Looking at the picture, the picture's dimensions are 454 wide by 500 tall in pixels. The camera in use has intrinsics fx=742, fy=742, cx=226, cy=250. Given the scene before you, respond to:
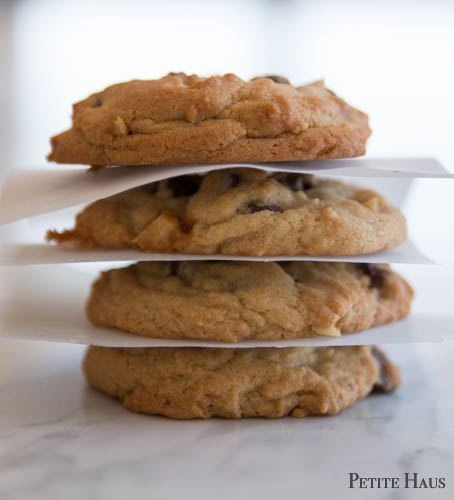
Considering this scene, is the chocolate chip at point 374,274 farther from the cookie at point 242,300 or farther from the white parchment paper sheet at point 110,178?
the white parchment paper sheet at point 110,178

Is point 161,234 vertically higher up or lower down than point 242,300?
higher up

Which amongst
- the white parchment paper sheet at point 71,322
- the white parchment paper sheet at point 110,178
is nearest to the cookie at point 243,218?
the white parchment paper sheet at point 110,178

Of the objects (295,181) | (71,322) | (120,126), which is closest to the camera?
(120,126)

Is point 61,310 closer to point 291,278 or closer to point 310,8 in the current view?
point 291,278

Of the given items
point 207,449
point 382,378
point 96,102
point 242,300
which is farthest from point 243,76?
point 207,449

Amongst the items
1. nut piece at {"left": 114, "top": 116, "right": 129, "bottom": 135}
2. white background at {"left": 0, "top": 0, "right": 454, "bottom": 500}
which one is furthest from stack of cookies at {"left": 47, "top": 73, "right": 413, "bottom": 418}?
white background at {"left": 0, "top": 0, "right": 454, "bottom": 500}

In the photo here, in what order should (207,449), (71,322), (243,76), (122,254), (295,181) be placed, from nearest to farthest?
(207,449), (122,254), (295,181), (71,322), (243,76)

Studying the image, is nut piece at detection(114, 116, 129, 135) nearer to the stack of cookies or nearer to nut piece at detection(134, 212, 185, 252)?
the stack of cookies

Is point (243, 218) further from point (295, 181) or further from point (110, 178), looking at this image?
point (110, 178)

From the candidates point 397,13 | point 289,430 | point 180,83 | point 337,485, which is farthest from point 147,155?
point 397,13
